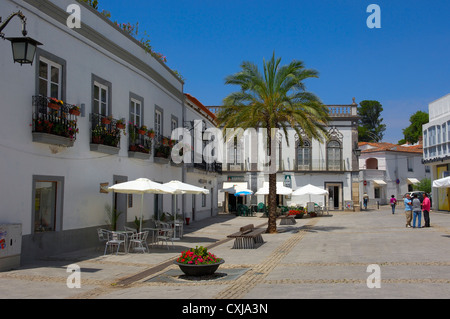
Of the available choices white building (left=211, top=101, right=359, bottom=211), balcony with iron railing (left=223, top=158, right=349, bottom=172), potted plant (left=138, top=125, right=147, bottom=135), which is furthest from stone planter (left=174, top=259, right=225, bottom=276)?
balcony with iron railing (left=223, top=158, right=349, bottom=172)

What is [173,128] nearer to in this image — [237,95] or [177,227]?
[237,95]

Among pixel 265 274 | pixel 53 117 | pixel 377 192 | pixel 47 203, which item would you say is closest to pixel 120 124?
pixel 53 117

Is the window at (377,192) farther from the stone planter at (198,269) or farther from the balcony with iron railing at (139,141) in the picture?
the stone planter at (198,269)

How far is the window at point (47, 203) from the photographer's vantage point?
12.1 meters

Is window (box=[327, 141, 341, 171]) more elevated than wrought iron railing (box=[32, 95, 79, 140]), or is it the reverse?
window (box=[327, 141, 341, 171])

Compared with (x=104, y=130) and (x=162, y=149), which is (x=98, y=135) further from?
(x=162, y=149)

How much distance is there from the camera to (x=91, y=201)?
14.7 meters

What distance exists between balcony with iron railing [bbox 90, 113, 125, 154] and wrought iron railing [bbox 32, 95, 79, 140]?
1.47 m

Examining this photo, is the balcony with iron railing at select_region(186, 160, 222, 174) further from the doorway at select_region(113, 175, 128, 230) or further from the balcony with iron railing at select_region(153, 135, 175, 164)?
the doorway at select_region(113, 175, 128, 230)

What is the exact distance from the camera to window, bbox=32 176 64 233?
1209cm

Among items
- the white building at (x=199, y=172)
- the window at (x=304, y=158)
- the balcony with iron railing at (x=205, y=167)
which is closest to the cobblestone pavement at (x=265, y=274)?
the balcony with iron railing at (x=205, y=167)

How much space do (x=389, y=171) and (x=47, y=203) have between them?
1706 inches
